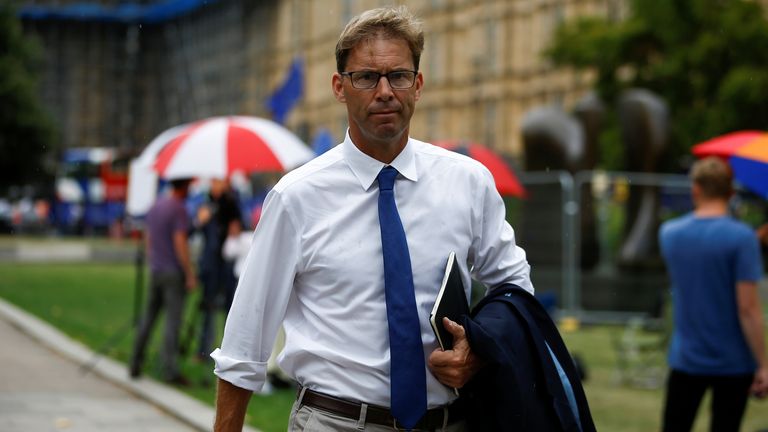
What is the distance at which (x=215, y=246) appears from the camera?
12125mm

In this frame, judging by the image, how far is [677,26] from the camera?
36.7m

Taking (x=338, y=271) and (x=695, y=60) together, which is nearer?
(x=338, y=271)

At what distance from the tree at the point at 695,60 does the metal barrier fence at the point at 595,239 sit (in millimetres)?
12838

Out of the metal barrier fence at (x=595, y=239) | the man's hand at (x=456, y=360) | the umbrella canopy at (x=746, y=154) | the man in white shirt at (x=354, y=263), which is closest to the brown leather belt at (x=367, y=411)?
the man in white shirt at (x=354, y=263)

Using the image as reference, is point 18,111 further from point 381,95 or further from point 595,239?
point 381,95

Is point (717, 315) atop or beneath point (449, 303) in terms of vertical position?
beneath

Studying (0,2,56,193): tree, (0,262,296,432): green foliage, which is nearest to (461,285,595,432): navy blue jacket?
(0,262,296,432): green foliage

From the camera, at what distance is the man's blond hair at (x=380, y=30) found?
10.0 ft

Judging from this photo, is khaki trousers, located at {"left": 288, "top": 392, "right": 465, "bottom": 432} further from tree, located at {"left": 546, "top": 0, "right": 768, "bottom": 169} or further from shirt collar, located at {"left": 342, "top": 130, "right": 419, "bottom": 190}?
tree, located at {"left": 546, "top": 0, "right": 768, "bottom": 169}

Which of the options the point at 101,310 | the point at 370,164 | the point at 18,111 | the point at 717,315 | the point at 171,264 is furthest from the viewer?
the point at 18,111

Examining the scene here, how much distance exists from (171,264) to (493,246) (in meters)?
7.80

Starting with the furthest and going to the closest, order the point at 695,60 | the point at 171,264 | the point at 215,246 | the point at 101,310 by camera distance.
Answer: the point at 695,60 < the point at 101,310 < the point at 215,246 < the point at 171,264

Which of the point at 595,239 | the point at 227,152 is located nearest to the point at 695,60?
the point at 595,239

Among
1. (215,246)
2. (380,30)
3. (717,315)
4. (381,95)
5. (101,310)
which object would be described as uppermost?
(380,30)
